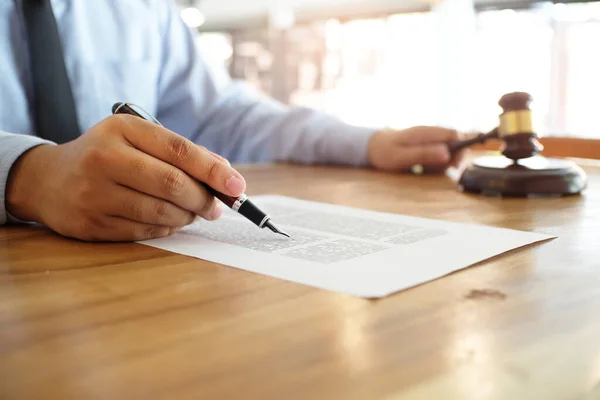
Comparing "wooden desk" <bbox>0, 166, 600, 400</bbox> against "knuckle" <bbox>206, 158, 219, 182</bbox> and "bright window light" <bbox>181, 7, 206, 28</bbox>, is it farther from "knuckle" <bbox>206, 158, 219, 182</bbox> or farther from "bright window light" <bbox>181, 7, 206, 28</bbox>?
"bright window light" <bbox>181, 7, 206, 28</bbox>

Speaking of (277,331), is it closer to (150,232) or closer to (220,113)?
(150,232)

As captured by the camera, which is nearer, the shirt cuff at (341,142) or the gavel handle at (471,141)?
the gavel handle at (471,141)

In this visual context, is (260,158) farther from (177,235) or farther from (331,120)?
(177,235)

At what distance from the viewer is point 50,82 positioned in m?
0.98

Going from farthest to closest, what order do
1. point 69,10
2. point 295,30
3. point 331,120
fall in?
1. point 295,30
2. point 331,120
3. point 69,10

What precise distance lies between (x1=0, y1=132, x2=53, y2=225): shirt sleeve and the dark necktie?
29 centimetres

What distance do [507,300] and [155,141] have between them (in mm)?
335

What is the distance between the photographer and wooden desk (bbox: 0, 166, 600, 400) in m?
0.29

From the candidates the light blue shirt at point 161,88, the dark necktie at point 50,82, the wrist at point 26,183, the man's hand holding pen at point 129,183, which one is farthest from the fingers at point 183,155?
the light blue shirt at point 161,88

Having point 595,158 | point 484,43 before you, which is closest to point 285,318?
point 595,158

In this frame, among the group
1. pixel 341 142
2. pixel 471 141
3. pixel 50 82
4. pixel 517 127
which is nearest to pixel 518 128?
pixel 517 127

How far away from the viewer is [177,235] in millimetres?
619

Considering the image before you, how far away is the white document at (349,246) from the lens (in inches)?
18.4

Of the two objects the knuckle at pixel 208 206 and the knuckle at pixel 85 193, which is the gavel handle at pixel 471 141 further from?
the knuckle at pixel 85 193
